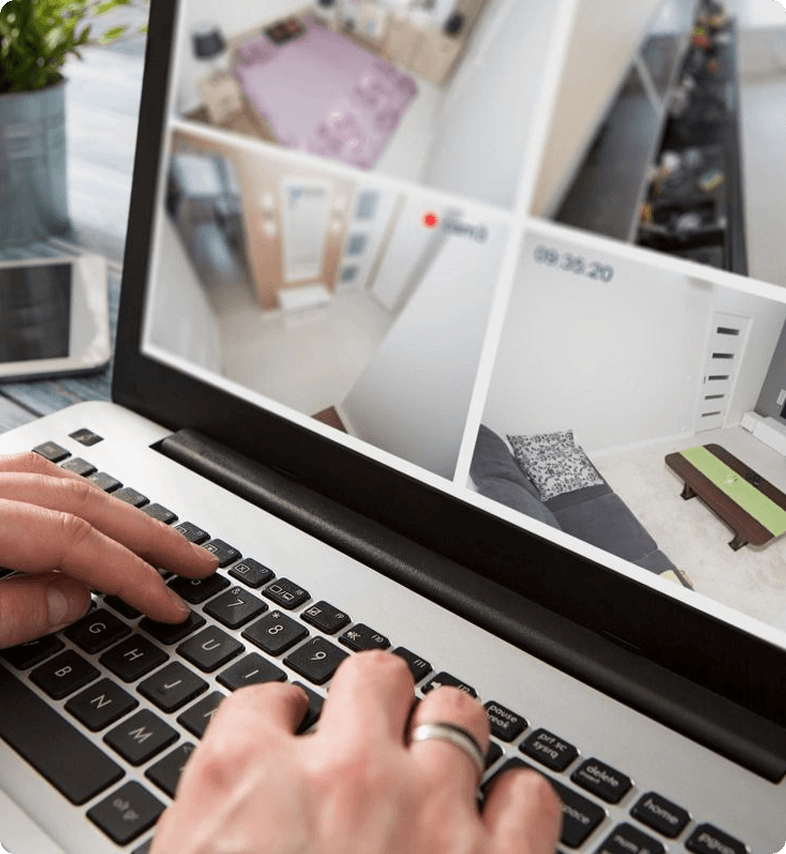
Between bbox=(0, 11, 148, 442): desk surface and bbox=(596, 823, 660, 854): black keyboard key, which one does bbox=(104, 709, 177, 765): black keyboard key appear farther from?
bbox=(0, 11, 148, 442): desk surface

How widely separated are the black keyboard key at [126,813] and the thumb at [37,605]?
0.32 feet

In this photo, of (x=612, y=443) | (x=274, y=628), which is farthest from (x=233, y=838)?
(x=612, y=443)

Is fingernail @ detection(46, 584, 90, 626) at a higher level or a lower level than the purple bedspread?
lower

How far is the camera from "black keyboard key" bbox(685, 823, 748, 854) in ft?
1.19

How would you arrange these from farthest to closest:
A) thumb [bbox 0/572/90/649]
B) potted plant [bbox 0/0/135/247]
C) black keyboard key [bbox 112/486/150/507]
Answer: potted plant [bbox 0/0/135/247]
black keyboard key [bbox 112/486/150/507]
thumb [bbox 0/572/90/649]

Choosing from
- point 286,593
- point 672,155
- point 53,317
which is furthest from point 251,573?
point 672,155

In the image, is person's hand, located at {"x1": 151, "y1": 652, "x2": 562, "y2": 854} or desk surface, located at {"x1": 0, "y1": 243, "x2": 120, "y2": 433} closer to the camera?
person's hand, located at {"x1": 151, "y1": 652, "x2": 562, "y2": 854}

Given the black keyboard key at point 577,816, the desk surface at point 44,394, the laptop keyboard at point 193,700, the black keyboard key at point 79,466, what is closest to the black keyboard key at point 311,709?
the laptop keyboard at point 193,700

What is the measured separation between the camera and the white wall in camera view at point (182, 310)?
1.86ft

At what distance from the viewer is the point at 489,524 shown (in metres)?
0.48

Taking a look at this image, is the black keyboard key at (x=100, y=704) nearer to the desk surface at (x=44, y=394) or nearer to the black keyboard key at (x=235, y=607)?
the black keyboard key at (x=235, y=607)

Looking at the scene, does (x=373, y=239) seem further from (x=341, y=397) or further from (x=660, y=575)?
(x=660, y=575)

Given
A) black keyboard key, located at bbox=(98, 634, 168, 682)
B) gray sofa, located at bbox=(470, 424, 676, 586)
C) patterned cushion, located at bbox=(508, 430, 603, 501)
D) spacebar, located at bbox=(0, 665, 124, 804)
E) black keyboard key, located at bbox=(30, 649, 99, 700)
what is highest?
patterned cushion, located at bbox=(508, 430, 603, 501)

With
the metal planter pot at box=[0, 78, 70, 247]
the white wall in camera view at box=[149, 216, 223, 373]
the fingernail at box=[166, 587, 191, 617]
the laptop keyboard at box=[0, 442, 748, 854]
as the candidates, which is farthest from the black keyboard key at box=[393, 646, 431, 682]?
the metal planter pot at box=[0, 78, 70, 247]
